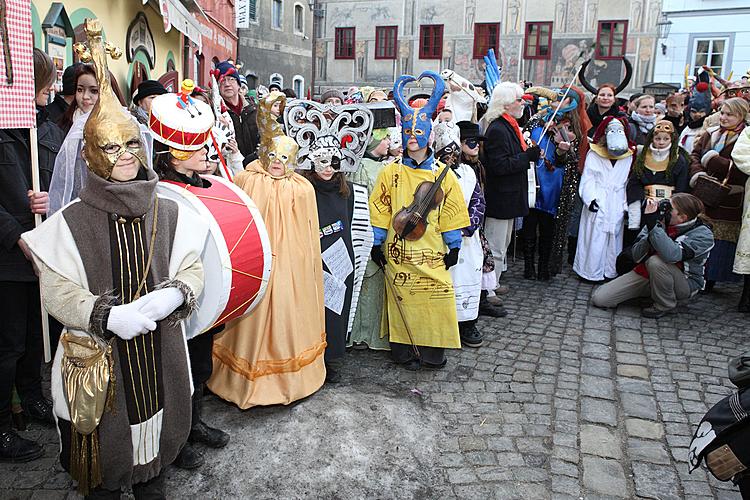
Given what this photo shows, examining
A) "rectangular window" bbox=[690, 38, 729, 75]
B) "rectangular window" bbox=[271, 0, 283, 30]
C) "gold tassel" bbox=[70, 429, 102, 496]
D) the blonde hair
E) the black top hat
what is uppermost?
"rectangular window" bbox=[271, 0, 283, 30]

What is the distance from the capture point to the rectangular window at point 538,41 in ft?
86.4

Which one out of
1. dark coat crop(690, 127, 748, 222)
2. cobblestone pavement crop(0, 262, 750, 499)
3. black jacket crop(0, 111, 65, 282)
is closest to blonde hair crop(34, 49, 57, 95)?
black jacket crop(0, 111, 65, 282)

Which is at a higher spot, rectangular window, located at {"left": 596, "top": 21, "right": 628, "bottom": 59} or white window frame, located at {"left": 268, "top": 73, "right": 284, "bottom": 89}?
rectangular window, located at {"left": 596, "top": 21, "right": 628, "bottom": 59}

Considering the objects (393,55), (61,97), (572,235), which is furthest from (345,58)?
(61,97)

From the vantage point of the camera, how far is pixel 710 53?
73.4ft

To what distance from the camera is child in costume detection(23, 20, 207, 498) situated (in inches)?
87.6

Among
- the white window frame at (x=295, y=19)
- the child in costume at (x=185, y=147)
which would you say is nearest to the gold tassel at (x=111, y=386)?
the child in costume at (x=185, y=147)

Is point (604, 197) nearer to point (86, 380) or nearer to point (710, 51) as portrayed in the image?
point (86, 380)

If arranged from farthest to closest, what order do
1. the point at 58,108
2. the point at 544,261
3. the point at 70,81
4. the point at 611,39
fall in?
1. the point at 611,39
2. the point at 544,261
3. the point at 58,108
4. the point at 70,81

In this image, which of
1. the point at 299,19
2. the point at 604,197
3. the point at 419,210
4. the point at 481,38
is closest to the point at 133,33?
the point at 419,210

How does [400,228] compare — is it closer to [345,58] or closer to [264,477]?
[264,477]

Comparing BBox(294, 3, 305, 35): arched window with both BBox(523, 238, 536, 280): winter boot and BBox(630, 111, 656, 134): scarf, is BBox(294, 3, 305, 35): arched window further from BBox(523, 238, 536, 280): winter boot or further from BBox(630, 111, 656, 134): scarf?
BBox(523, 238, 536, 280): winter boot

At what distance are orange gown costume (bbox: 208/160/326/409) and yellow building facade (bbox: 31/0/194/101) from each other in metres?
3.68

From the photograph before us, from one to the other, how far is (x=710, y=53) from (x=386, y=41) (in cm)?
1407
